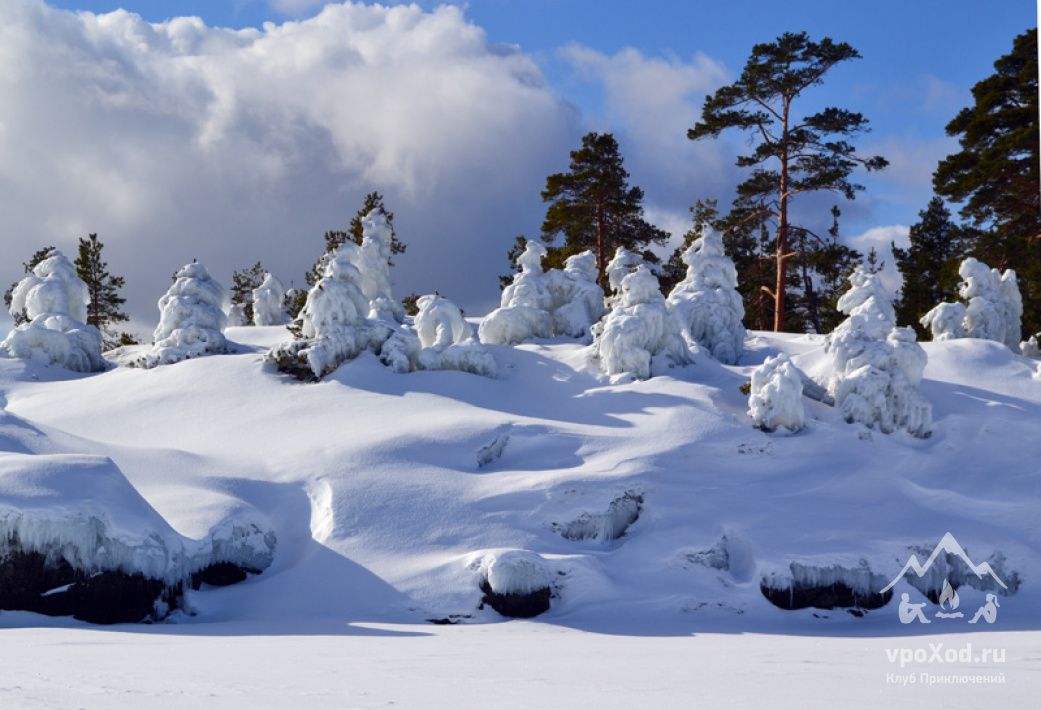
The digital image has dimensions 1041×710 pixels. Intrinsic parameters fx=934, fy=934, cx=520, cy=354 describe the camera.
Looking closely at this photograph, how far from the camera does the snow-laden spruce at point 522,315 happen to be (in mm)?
29719

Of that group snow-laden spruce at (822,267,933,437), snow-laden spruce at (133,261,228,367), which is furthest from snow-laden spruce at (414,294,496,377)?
snow-laden spruce at (822,267,933,437)

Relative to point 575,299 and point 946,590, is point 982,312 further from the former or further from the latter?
point 946,590

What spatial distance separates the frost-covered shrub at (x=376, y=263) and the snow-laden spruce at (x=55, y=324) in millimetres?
9611

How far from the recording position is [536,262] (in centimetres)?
3198

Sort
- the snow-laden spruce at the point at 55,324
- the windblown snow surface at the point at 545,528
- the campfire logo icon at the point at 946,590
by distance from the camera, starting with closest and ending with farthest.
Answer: the windblown snow surface at the point at 545,528
the campfire logo icon at the point at 946,590
the snow-laden spruce at the point at 55,324

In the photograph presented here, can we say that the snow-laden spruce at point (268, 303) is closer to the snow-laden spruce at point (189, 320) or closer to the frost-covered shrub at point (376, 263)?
the frost-covered shrub at point (376, 263)

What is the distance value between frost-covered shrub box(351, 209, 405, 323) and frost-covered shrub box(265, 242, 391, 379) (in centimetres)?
829

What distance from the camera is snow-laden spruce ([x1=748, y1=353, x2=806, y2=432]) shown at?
20.5 metres

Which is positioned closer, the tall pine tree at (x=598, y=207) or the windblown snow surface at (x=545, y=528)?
the windblown snow surface at (x=545, y=528)

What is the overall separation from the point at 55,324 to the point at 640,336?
1929cm

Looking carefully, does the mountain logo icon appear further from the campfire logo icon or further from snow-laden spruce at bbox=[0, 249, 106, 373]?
snow-laden spruce at bbox=[0, 249, 106, 373]

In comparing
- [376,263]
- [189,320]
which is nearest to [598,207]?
[376,263]

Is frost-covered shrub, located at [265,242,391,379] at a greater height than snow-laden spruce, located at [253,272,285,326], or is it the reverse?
snow-laden spruce, located at [253,272,285,326]

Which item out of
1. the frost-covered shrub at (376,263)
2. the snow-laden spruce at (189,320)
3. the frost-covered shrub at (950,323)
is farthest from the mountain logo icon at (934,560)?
the frost-covered shrub at (376,263)
